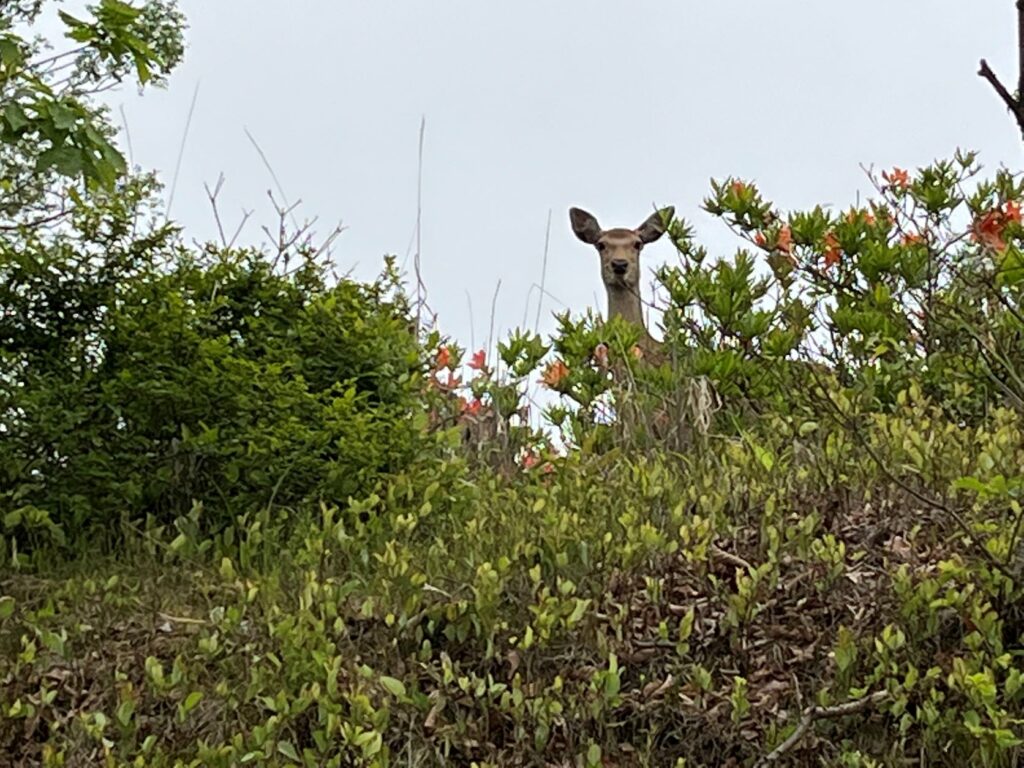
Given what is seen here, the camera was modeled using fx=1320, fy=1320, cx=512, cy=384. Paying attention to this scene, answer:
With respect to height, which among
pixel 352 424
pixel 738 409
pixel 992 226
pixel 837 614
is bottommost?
pixel 837 614

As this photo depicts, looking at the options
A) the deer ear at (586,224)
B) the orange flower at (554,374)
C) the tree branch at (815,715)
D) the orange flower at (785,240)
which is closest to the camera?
the tree branch at (815,715)

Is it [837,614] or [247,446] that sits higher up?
[247,446]

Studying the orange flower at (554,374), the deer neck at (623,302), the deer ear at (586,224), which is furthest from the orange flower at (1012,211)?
the deer ear at (586,224)

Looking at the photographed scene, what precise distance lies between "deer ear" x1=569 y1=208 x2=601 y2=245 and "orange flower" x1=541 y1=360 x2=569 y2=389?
2.22 m

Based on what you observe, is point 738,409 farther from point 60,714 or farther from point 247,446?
point 60,714

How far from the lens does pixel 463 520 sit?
462 centimetres

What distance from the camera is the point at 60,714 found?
3393mm

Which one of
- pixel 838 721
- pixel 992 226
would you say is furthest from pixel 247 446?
pixel 992 226

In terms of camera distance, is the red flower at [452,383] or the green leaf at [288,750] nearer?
the green leaf at [288,750]

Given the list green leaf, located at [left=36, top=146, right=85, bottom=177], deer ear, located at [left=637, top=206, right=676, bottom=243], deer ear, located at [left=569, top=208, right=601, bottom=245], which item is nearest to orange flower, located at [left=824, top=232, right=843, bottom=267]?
deer ear, located at [left=637, top=206, right=676, bottom=243]

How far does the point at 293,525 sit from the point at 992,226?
10.6 ft

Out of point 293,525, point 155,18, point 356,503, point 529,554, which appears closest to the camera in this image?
point 529,554

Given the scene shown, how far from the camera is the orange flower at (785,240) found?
6.22m

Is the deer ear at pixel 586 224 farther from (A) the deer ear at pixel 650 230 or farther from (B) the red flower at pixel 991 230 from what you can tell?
(B) the red flower at pixel 991 230
